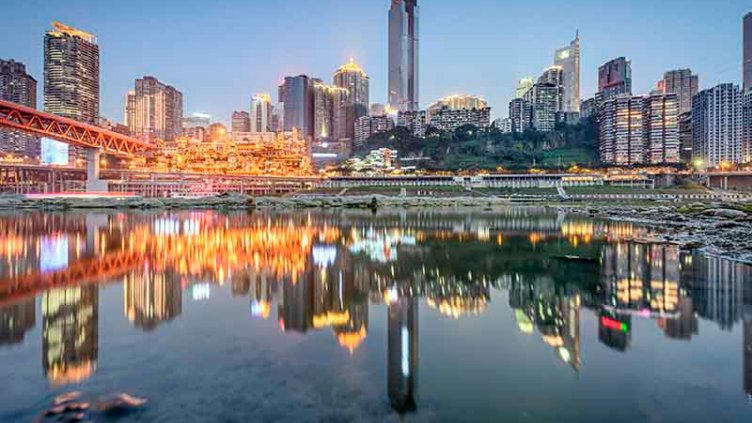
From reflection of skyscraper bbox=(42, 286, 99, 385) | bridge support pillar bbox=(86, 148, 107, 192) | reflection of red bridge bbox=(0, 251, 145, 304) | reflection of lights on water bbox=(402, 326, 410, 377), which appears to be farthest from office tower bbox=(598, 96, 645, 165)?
reflection of skyscraper bbox=(42, 286, 99, 385)

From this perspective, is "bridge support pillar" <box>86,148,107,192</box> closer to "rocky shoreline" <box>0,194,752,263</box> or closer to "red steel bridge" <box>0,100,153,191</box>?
"red steel bridge" <box>0,100,153,191</box>

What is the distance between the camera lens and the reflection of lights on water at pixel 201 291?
1421cm

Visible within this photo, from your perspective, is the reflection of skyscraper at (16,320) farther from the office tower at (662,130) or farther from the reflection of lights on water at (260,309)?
the office tower at (662,130)

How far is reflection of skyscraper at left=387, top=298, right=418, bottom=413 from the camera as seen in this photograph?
7.11 metres

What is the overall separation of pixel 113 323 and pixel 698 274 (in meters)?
18.7

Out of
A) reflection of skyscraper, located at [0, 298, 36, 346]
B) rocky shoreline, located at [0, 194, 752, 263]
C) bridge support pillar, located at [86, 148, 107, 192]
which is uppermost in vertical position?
bridge support pillar, located at [86, 148, 107, 192]

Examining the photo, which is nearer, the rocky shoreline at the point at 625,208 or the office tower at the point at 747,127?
the rocky shoreline at the point at 625,208

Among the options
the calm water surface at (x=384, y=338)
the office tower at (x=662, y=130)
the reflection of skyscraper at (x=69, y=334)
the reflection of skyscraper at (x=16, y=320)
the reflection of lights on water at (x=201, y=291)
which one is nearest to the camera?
the calm water surface at (x=384, y=338)

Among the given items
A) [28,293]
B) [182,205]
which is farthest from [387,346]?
[182,205]

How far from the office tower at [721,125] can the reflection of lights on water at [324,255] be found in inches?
7989

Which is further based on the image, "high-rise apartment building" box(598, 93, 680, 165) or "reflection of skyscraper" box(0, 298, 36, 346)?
"high-rise apartment building" box(598, 93, 680, 165)

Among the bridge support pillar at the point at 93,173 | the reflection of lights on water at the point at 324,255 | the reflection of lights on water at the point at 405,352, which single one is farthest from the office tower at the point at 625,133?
the reflection of lights on water at the point at 405,352

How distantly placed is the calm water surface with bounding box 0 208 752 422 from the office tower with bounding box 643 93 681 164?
195496 millimetres

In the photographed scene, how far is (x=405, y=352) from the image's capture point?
9203 mm
